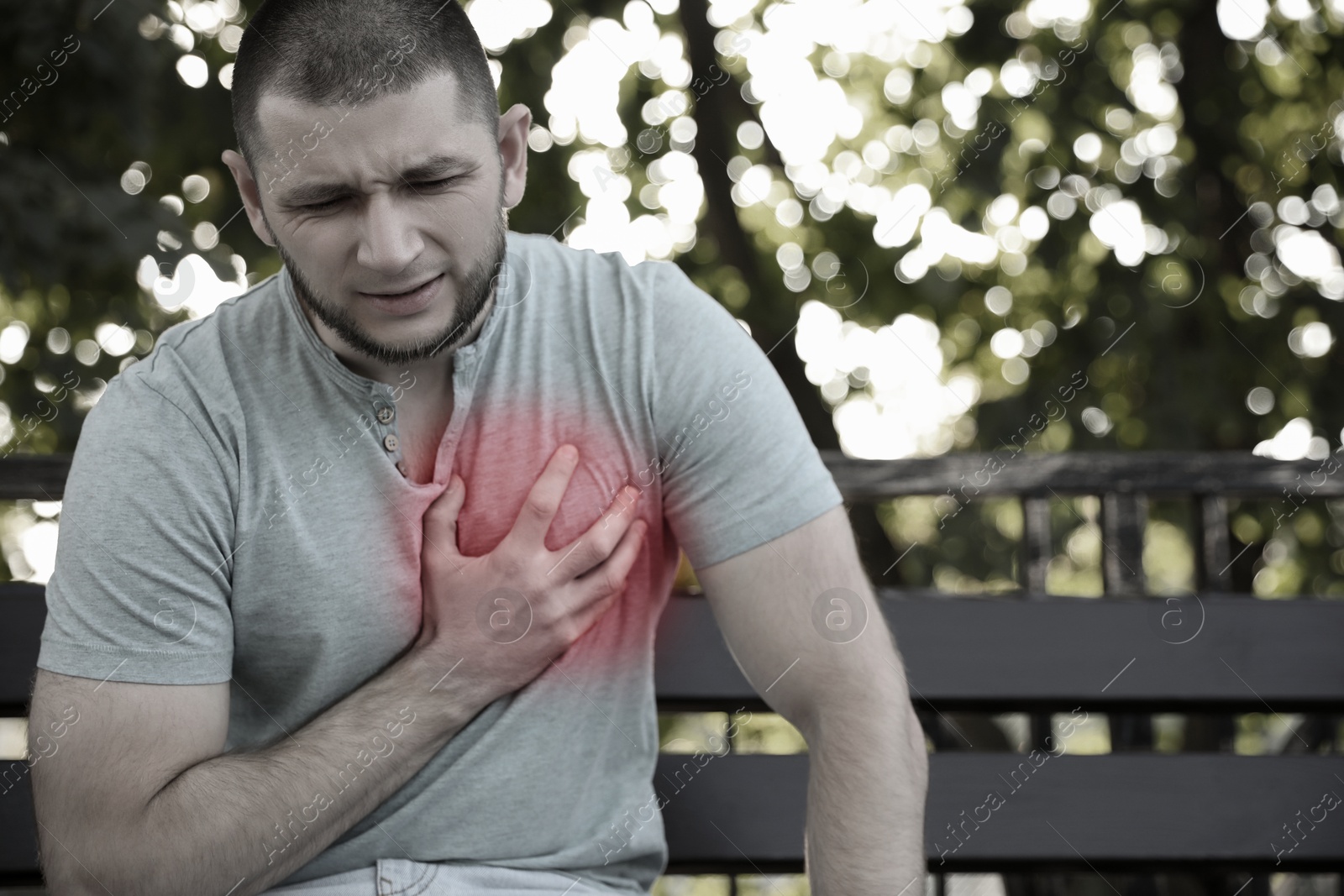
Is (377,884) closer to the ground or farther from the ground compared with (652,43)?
closer to the ground

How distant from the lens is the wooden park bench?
6.48 ft

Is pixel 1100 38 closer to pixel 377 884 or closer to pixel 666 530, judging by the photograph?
pixel 666 530

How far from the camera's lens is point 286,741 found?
1.51 metres

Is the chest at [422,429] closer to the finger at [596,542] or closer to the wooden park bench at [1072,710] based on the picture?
the finger at [596,542]

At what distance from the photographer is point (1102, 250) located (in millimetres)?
3777

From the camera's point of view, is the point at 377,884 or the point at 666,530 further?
the point at 666,530

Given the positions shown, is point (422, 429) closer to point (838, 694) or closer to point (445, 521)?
point (445, 521)

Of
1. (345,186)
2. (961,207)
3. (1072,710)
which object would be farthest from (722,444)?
(961,207)

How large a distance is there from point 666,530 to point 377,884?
0.63 meters

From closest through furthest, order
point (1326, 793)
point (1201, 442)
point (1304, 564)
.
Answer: point (1326, 793), point (1201, 442), point (1304, 564)

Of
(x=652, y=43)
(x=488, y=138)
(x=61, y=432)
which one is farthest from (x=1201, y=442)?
(x=61, y=432)

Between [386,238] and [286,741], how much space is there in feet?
2.23

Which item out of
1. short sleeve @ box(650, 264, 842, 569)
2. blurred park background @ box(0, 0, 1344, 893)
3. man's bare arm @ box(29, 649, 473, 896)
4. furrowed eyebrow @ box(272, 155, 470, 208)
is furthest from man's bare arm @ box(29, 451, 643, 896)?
blurred park background @ box(0, 0, 1344, 893)

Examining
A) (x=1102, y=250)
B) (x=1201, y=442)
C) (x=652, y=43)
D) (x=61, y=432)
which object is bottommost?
(x=61, y=432)
